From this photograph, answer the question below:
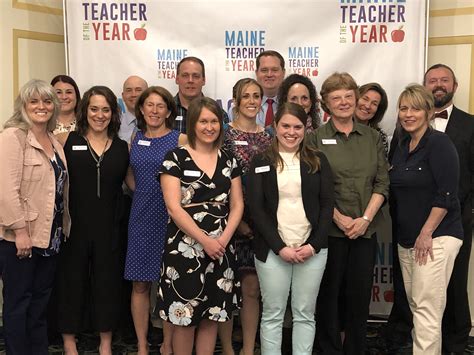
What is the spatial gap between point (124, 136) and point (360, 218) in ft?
6.04

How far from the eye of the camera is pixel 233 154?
108 inches

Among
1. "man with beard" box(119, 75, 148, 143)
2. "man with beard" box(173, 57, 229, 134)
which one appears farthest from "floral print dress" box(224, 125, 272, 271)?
"man with beard" box(119, 75, 148, 143)

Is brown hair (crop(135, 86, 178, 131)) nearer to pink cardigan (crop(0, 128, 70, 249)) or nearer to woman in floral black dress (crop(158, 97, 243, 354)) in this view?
woman in floral black dress (crop(158, 97, 243, 354))

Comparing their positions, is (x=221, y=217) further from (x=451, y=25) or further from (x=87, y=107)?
(x=451, y=25)

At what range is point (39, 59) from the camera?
3967 millimetres

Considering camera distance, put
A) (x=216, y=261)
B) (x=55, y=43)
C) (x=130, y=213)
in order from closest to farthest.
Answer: (x=216, y=261) < (x=130, y=213) < (x=55, y=43)

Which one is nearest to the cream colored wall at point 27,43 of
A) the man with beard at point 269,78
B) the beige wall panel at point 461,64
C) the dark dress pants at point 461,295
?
the man with beard at point 269,78

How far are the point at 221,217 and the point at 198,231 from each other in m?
0.15

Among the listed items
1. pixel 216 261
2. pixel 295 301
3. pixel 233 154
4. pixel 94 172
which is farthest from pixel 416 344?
pixel 94 172

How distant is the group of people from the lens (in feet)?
8.30

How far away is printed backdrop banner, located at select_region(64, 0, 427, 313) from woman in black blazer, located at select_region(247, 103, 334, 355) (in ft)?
4.52

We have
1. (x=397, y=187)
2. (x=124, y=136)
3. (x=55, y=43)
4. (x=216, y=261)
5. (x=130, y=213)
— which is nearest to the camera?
(x=216, y=261)

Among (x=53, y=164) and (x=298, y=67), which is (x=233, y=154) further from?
(x=298, y=67)

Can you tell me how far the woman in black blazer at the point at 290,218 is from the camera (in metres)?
2.56
